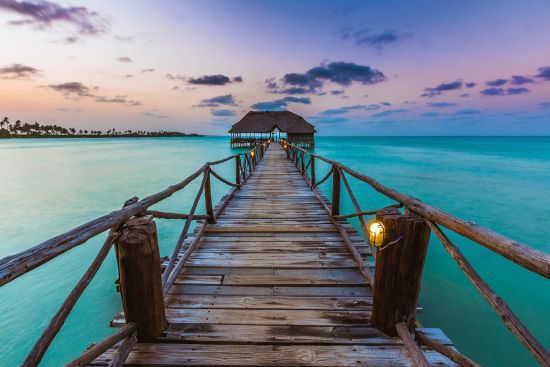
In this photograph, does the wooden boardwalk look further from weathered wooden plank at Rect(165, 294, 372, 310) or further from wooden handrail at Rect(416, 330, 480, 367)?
wooden handrail at Rect(416, 330, 480, 367)

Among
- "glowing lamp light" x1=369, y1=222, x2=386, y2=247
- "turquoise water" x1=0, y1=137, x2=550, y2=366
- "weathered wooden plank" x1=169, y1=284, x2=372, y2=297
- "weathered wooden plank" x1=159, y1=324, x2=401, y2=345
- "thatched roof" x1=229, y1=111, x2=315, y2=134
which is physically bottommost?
"turquoise water" x1=0, y1=137, x2=550, y2=366

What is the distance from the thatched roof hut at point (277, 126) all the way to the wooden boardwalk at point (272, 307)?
43.9 m

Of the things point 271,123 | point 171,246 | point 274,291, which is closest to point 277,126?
point 271,123

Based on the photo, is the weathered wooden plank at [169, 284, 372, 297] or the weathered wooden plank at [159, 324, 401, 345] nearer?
the weathered wooden plank at [159, 324, 401, 345]

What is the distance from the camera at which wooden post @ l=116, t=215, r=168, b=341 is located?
2039mm

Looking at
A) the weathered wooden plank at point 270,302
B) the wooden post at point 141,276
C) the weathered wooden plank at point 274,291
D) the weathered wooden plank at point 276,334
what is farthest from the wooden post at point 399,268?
the wooden post at point 141,276

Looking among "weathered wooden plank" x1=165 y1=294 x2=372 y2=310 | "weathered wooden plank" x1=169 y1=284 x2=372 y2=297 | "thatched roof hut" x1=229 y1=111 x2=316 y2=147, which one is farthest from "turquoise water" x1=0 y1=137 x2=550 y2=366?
"thatched roof hut" x1=229 y1=111 x2=316 y2=147

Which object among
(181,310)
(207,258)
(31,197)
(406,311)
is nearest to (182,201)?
(31,197)

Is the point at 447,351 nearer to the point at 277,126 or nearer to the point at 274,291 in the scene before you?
the point at 274,291

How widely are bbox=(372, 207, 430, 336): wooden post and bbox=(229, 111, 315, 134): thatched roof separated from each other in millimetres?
45813

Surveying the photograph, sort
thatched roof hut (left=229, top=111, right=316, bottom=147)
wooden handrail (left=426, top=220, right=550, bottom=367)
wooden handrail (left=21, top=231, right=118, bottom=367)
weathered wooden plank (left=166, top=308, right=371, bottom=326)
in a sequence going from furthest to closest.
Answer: thatched roof hut (left=229, top=111, right=316, bottom=147) → weathered wooden plank (left=166, top=308, right=371, bottom=326) → wooden handrail (left=21, top=231, right=118, bottom=367) → wooden handrail (left=426, top=220, right=550, bottom=367)

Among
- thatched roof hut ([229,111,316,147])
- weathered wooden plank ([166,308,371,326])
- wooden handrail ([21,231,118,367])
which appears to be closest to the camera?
wooden handrail ([21,231,118,367])

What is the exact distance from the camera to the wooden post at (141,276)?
2039 millimetres

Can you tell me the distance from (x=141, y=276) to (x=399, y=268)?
6.90ft
